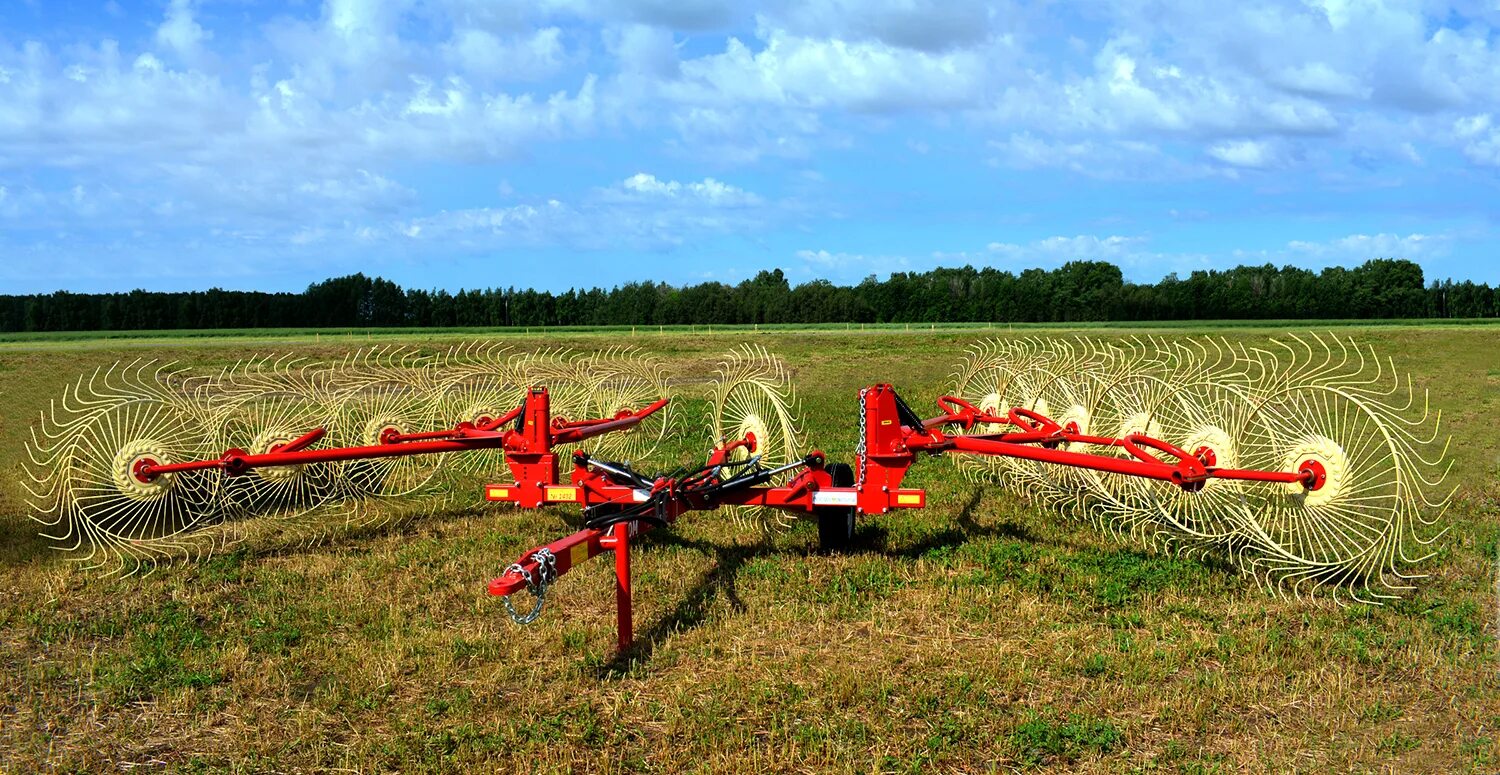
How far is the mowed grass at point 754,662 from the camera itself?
4.84 m

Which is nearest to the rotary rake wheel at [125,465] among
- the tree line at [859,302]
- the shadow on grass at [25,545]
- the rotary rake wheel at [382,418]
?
the shadow on grass at [25,545]

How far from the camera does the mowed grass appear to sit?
484 centimetres

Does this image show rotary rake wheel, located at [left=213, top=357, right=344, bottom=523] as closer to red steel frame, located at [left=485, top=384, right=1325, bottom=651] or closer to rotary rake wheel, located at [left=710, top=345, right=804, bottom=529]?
red steel frame, located at [left=485, top=384, right=1325, bottom=651]

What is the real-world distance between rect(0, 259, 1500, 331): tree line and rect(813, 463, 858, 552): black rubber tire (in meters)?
69.2

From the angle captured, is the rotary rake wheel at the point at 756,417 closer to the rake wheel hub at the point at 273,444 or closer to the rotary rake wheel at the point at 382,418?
the rotary rake wheel at the point at 382,418

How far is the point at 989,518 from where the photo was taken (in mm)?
9539

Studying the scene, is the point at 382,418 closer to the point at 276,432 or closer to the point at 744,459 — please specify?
the point at 276,432

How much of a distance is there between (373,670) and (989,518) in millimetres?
5762

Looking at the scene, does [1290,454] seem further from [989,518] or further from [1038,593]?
[989,518]

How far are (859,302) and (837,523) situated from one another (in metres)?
74.0

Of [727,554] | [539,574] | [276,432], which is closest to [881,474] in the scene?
[727,554]

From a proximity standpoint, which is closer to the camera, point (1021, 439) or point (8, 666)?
point (8, 666)

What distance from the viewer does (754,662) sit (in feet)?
19.1

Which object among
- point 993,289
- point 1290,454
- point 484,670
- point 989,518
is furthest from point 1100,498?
point 993,289
